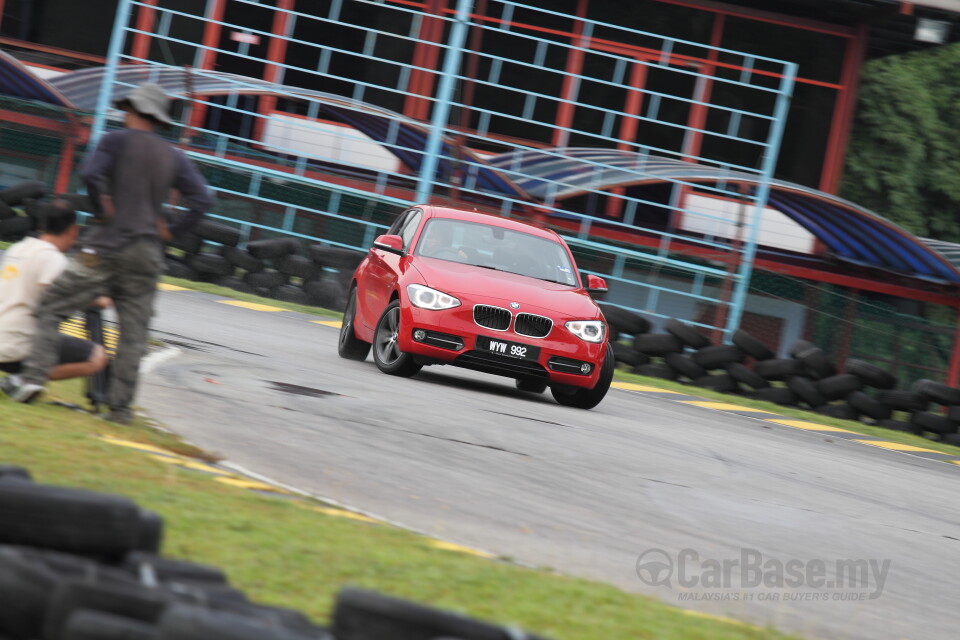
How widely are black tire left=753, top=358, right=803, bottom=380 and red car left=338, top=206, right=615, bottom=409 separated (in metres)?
5.16

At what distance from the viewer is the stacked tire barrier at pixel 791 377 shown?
A: 56.1ft

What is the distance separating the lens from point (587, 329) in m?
12.1

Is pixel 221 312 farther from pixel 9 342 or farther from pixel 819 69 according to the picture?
pixel 819 69

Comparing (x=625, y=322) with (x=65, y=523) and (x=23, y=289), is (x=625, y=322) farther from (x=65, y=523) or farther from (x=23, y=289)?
(x=65, y=523)

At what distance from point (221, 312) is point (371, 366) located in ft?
11.5

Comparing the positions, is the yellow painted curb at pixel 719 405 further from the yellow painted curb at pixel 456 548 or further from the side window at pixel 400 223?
the yellow painted curb at pixel 456 548

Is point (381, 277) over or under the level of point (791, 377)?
over

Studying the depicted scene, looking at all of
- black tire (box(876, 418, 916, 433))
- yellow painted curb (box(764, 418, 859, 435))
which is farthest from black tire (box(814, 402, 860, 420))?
yellow painted curb (box(764, 418, 859, 435))

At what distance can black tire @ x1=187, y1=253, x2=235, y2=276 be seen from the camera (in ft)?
61.9

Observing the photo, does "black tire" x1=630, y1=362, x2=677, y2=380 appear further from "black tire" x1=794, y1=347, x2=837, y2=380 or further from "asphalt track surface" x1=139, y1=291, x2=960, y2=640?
"asphalt track surface" x1=139, y1=291, x2=960, y2=640

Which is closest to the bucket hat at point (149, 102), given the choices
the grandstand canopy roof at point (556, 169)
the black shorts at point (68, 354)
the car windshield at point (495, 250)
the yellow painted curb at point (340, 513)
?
the black shorts at point (68, 354)

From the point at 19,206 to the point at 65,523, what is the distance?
52.2 feet

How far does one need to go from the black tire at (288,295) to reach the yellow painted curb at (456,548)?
44.0 ft

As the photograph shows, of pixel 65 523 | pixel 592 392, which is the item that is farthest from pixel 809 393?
pixel 65 523
